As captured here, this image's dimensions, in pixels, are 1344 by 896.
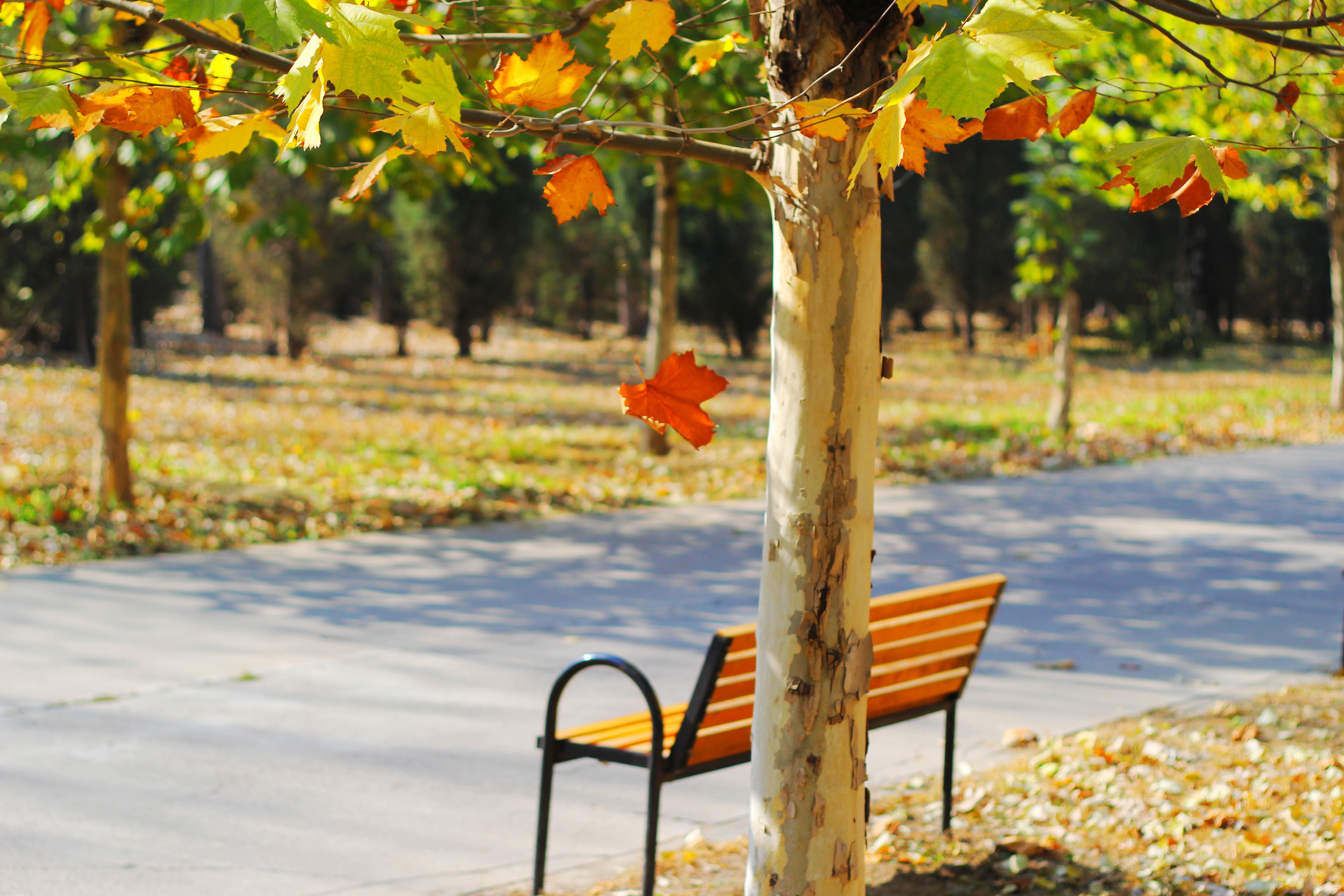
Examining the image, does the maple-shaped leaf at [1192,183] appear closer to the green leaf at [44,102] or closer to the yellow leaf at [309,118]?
the yellow leaf at [309,118]

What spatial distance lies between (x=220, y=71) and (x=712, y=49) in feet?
3.81

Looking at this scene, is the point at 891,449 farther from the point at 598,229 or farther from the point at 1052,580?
the point at 598,229

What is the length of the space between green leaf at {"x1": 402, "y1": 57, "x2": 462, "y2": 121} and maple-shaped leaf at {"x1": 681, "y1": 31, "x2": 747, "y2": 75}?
103cm

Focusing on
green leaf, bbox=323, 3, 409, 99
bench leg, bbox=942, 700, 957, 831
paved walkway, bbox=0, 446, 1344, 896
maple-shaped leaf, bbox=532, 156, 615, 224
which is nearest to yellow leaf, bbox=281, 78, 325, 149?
green leaf, bbox=323, 3, 409, 99

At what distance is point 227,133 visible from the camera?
7.04ft

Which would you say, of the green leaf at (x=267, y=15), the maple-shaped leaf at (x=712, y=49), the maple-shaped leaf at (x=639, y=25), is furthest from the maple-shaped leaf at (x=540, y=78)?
the maple-shaped leaf at (x=712, y=49)

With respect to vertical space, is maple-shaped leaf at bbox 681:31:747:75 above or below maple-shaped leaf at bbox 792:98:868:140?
above

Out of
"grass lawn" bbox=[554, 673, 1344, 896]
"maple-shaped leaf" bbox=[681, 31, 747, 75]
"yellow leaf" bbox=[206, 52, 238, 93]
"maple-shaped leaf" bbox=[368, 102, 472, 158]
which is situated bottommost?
"grass lawn" bbox=[554, 673, 1344, 896]

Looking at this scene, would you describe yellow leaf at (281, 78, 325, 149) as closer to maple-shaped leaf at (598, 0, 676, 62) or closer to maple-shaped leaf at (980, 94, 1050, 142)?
maple-shaped leaf at (598, 0, 676, 62)

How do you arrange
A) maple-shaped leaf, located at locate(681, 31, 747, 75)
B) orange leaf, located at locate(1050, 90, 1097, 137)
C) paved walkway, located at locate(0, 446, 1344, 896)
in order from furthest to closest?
paved walkway, located at locate(0, 446, 1344, 896) < maple-shaped leaf, located at locate(681, 31, 747, 75) < orange leaf, located at locate(1050, 90, 1097, 137)

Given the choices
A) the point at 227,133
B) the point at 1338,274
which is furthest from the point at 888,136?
the point at 1338,274

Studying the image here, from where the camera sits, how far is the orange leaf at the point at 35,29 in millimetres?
2533

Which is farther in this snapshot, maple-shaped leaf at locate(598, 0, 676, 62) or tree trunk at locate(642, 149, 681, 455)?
tree trunk at locate(642, 149, 681, 455)

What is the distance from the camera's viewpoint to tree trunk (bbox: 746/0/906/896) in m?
2.43
